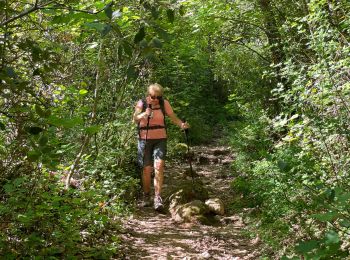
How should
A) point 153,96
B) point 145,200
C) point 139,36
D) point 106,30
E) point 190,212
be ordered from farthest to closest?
point 145,200
point 153,96
point 190,212
point 139,36
point 106,30

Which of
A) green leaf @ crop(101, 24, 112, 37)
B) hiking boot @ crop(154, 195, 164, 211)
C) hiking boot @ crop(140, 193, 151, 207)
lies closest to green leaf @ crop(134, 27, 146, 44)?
green leaf @ crop(101, 24, 112, 37)

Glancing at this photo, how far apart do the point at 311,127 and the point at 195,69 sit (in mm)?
10056

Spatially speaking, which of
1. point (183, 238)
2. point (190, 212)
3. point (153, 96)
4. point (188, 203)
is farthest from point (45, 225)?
point (153, 96)

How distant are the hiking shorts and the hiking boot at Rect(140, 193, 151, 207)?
2.23ft

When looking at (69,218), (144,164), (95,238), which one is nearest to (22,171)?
(69,218)

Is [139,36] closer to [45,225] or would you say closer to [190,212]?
[45,225]

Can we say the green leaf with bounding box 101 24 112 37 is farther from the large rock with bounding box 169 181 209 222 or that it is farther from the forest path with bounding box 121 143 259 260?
the large rock with bounding box 169 181 209 222

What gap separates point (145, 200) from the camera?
25.0 feet

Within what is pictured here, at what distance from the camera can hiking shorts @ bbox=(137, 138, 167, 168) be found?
289 inches

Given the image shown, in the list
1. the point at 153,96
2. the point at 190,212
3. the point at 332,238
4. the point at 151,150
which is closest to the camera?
the point at 332,238

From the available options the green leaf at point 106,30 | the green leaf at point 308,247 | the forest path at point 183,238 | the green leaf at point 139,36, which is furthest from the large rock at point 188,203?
the green leaf at point 106,30

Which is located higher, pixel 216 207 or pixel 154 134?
pixel 154 134

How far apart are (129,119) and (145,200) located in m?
2.00

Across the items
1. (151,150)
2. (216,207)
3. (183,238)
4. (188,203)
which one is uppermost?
(151,150)
